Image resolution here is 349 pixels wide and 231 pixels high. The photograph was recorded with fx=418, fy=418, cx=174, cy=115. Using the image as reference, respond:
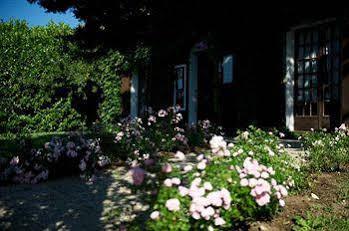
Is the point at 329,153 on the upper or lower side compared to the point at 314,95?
lower

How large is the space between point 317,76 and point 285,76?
0.86 metres

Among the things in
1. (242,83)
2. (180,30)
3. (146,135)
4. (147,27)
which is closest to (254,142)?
(146,135)

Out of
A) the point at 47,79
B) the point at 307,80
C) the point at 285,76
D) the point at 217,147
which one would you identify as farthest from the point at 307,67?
the point at 47,79

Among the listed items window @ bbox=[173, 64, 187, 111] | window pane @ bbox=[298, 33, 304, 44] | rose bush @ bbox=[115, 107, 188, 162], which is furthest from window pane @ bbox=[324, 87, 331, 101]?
window @ bbox=[173, 64, 187, 111]

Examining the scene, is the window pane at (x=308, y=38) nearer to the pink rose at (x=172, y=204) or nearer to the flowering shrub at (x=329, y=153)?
the flowering shrub at (x=329, y=153)

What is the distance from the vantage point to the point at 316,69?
10750mm

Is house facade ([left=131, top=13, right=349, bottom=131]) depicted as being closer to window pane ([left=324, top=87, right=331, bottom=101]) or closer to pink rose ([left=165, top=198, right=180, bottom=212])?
window pane ([left=324, top=87, right=331, bottom=101])

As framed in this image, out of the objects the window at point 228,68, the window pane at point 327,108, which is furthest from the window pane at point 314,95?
the window at point 228,68

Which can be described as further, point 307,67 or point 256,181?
point 307,67

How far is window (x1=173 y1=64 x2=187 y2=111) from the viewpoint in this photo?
54.3 feet

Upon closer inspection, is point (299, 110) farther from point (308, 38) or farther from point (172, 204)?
point (172, 204)

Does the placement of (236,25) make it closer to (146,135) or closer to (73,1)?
(146,135)

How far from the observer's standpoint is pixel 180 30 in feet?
29.8

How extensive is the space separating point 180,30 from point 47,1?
3515 millimetres
